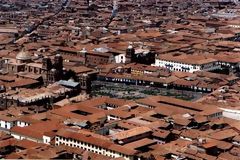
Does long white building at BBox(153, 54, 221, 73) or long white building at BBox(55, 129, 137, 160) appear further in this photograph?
long white building at BBox(153, 54, 221, 73)

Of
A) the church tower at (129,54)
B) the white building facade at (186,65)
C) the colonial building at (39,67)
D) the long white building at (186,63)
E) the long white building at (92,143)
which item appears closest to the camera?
the long white building at (92,143)

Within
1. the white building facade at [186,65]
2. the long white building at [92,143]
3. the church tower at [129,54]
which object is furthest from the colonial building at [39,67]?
the long white building at [92,143]

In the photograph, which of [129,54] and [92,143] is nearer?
[92,143]

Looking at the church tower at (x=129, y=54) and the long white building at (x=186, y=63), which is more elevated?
the church tower at (x=129, y=54)

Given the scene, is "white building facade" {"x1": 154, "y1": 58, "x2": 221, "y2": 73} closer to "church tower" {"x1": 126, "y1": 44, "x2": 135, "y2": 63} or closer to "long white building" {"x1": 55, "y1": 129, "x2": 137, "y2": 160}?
"church tower" {"x1": 126, "y1": 44, "x2": 135, "y2": 63}

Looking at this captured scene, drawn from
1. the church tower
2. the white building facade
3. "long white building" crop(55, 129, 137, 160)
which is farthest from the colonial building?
"long white building" crop(55, 129, 137, 160)

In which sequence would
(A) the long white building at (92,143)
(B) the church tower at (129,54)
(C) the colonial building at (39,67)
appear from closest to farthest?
(A) the long white building at (92,143) → (C) the colonial building at (39,67) → (B) the church tower at (129,54)

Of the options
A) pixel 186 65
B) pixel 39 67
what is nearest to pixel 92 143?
pixel 39 67

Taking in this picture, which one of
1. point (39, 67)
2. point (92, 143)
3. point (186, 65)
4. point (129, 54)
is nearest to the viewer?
point (92, 143)

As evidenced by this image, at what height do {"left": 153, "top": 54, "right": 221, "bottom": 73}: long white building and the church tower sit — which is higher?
the church tower

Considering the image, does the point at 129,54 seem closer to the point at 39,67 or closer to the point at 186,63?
the point at 186,63

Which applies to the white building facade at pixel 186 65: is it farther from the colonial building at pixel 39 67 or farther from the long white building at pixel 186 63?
the colonial building at pixel 39 67

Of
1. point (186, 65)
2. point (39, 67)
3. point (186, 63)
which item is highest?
point (39, 67)

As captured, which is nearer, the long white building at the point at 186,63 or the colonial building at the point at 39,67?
the colonial building at the point at 39,67
